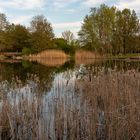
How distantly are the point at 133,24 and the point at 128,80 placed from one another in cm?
4919

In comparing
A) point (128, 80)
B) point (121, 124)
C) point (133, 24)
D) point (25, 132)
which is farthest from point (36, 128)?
point (133, 24)

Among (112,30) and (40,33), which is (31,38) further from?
(112,30)

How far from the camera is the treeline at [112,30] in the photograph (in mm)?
55594

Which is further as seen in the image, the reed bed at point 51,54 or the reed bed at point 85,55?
the reed bed at point 51,54

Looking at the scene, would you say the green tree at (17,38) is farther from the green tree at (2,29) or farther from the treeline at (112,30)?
the treeline at (112,30)

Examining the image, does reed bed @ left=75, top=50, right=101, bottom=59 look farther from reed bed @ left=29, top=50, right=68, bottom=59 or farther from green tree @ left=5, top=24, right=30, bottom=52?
green tree @ left=5, top=24, right=30, bottom=52

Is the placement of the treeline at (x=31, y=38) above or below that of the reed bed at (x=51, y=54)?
above

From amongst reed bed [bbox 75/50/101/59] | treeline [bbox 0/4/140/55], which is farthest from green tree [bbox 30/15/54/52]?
reed bed [bbox 75/50/101/59]

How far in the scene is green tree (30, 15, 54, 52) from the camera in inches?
2149

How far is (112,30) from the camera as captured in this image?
57.9m

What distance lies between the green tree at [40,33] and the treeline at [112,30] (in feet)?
20.5

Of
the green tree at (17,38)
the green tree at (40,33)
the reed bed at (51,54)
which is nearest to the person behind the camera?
the reed bed at (51,54)

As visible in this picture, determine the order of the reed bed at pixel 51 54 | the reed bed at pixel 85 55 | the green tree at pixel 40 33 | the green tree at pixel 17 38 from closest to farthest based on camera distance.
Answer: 1. the reed bed at pixel 85 55
2. the reed bed at pixel 51 54
3. the green tree at pixel 40 33
4. the green tree at pixel 17 38

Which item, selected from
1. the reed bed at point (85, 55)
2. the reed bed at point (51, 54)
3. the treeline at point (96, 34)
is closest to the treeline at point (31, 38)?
the treeline at point (96, 34)
